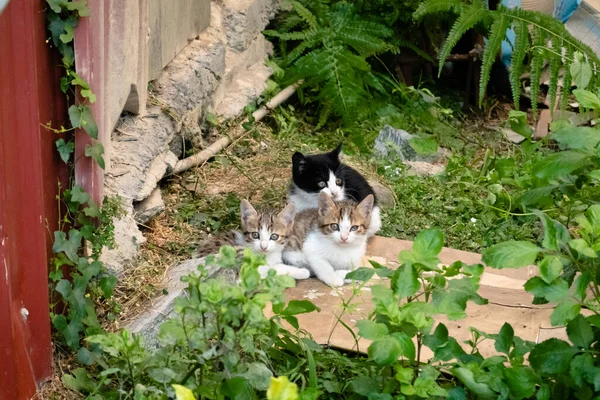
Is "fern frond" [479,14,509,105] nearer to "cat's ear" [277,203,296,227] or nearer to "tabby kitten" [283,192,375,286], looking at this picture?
"tabby kitten" [283,192,375,286]

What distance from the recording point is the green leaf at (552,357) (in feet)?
9.39

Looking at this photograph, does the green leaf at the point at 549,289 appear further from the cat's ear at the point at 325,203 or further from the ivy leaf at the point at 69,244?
the cat's ear at the point at 325,203

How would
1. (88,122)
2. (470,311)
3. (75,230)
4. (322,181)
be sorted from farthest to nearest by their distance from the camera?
(322,181)
(470,311)
(75,230)
(88,122)

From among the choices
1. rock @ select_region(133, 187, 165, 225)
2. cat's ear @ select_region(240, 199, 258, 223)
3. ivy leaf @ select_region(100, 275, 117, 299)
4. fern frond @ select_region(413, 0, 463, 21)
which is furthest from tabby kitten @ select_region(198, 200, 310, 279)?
fern frond @ select_region(413, 0, 463, 21)

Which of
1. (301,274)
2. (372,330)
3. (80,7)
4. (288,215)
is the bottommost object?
(301,274)

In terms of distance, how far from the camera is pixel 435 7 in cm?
639

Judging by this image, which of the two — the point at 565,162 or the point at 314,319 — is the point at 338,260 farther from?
the point at 565,162

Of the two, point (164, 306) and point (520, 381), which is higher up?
point (520, 381)

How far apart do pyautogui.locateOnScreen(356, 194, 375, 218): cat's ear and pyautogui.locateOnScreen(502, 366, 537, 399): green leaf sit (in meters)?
2.03

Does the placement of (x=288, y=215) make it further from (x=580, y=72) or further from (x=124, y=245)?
(x=580, y=72)

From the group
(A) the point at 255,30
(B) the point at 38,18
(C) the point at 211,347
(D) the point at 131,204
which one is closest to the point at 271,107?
(A) the point at 255,30

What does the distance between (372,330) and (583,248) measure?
71cm

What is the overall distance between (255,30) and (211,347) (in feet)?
14.4

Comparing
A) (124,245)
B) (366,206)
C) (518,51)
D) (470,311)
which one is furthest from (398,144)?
(124,245)
